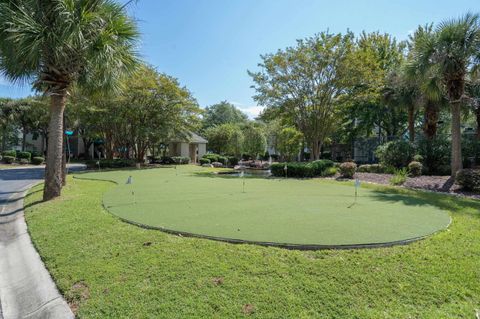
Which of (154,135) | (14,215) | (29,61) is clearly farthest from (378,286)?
(154,135)

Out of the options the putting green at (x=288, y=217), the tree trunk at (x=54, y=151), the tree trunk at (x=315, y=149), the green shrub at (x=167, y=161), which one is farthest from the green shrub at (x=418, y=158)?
the green shrub at (x=167, y=161)

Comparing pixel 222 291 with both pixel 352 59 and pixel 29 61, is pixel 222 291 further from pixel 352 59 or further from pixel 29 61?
pixel 352 59

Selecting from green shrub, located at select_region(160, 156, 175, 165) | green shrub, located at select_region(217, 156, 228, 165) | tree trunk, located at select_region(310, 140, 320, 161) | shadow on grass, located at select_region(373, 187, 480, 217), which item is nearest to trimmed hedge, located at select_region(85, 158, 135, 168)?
green shrub, located at select_region(160, 156, 175, 165)

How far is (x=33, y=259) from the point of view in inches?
160

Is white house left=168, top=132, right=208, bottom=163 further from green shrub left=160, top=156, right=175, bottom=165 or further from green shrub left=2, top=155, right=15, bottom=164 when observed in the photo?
green shrub left=2, top=155, right=15, bottom=164

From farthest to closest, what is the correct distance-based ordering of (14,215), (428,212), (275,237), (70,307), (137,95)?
(137,95) → (14,215) → (428,212) → (275,237) → (70,307)

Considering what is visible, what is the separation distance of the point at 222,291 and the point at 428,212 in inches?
207

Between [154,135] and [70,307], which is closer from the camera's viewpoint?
[70,307]

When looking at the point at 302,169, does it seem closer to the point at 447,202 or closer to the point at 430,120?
the point at 447,202

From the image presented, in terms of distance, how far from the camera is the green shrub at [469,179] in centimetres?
875

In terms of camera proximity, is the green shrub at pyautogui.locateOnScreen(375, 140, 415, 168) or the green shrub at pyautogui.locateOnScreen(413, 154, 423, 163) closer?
the green shrub at pyautogui.locateOnScreen(413, 154, 423, 163)

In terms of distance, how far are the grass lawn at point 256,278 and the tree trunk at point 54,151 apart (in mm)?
3840

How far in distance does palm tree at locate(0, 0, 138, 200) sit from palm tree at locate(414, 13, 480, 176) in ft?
32.8

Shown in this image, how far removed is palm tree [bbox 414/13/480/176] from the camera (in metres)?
9.40
